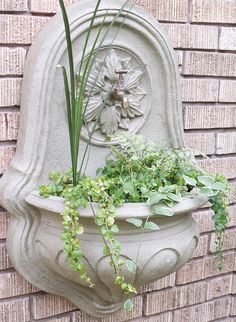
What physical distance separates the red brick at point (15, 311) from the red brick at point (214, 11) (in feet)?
3.84

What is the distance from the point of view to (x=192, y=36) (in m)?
1.94

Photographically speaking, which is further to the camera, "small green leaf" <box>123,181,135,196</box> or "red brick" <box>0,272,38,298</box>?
"red brick" <box>0,272,38,298</box>

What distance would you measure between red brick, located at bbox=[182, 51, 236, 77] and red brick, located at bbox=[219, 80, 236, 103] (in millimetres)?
31

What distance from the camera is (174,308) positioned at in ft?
7.01

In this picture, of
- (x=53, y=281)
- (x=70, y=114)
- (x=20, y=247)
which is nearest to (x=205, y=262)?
(x=53, y=281)

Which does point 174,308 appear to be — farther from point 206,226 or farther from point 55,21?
point 55,21

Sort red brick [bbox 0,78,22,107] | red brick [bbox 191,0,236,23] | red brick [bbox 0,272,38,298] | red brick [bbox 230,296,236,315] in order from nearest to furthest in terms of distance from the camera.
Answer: red brick [bbox 0,78,22,107] → red brick [bbox 0,272,38,298] → red brick [bbox 191,0,236,23] → red brick [bbox 230,296,236,315]

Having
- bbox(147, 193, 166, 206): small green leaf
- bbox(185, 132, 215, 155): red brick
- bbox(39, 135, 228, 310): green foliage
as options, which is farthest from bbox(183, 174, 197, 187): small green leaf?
bbox(185, 132, 215, 155): red brick

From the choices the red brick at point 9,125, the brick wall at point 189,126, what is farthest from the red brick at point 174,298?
the red brick at point 9,125

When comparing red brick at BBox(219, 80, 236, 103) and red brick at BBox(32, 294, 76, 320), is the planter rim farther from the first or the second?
red brick at BBox(219, 80, 236, 103)

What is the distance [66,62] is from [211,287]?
1.17 metres

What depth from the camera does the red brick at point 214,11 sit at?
1.93 m

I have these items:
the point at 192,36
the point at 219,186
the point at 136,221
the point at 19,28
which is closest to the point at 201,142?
the point at 192,36

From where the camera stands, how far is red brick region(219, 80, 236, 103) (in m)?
2.06
